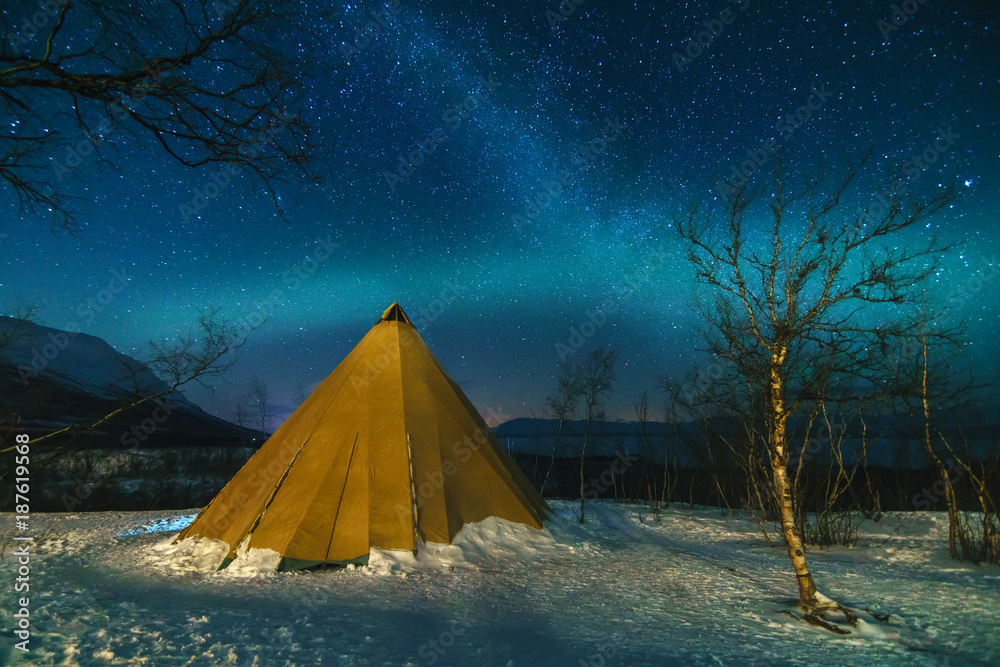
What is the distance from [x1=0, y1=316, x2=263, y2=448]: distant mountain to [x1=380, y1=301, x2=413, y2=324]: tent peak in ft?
15.6

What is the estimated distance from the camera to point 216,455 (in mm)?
39719

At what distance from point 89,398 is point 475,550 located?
10293 centimetres

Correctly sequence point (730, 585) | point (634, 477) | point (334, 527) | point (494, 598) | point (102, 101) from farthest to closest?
point (634, 477) → point (334, 527) → point (730, 585) → point (494, 598) → point (102, 101)

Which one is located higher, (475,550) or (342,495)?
(342,495)

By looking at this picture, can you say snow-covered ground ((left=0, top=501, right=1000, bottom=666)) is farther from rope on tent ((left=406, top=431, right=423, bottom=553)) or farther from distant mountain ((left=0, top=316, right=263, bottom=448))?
distant mountain ((left=0, top=316, right=263, bottom=448))

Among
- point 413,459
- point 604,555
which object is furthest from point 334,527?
point 604,555

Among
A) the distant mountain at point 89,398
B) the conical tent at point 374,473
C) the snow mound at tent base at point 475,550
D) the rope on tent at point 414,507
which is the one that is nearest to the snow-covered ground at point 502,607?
the snow mound at tent base at point 475,550

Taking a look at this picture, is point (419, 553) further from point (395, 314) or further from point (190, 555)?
point (395, 314)

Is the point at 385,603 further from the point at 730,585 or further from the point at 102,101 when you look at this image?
the point at 102,101

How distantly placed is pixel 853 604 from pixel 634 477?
39.5 metres

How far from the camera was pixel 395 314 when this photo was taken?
41.1 ft

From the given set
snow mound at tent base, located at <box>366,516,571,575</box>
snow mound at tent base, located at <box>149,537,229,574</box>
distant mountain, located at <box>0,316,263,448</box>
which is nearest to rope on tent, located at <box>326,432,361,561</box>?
snow mound at tent base, located at <box>366,516,571,575</box>

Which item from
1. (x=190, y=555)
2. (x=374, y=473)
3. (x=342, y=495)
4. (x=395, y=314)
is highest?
(x=395, y=314)

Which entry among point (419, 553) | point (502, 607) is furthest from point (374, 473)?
point (502, 607)
